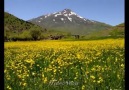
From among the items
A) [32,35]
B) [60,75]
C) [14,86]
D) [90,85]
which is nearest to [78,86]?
[90,85]

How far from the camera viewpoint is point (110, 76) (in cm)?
782

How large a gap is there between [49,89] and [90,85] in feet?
2.42

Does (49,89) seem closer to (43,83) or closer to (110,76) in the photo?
(43,83)

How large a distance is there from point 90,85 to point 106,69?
2.51 metres

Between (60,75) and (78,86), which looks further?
(60,75)
